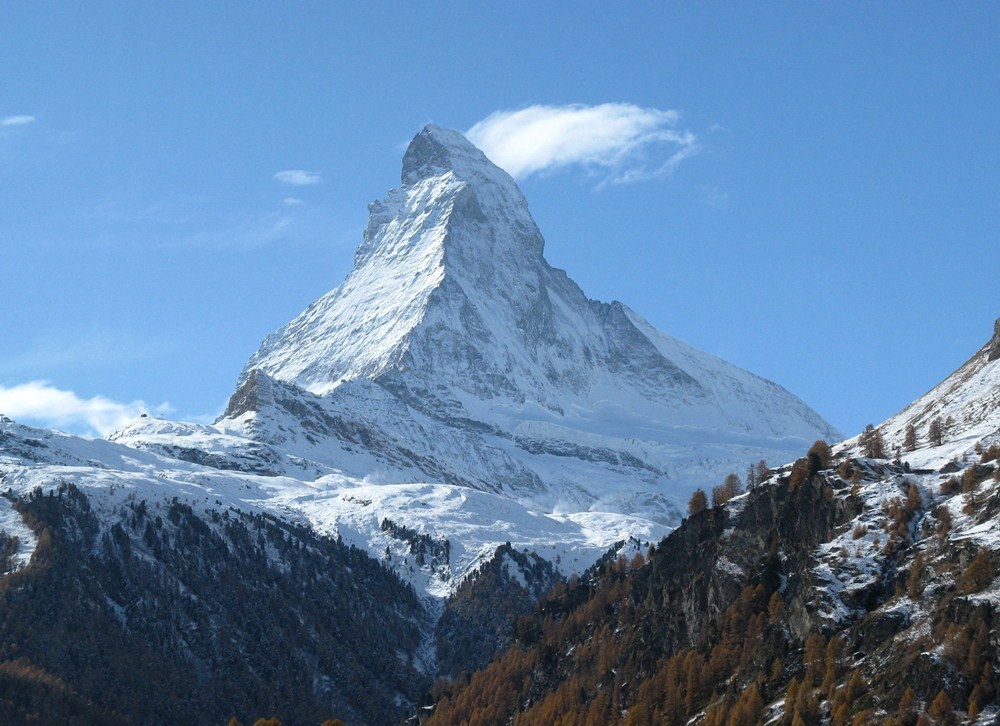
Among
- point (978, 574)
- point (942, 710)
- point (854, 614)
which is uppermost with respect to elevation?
point (978, 574)

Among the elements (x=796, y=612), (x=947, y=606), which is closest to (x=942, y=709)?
(x=947, y=606)

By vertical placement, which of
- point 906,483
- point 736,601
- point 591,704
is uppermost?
point 906,483

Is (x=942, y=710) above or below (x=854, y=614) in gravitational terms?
below

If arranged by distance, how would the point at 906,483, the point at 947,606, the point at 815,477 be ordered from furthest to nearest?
1. the point at 815,477
2. the point at 906,483
3. the point at 947,606

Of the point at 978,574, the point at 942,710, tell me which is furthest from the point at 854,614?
the point at 942,710

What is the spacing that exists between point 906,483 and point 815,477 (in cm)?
1444

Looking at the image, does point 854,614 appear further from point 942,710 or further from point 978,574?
point 942,710

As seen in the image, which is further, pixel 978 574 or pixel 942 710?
pixel 978 574

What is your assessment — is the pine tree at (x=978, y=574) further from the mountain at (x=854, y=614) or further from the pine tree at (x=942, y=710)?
the pine tree at (x=942, y=710)

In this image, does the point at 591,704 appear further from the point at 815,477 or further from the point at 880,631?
the point at 880,631

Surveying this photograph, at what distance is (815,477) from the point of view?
197 metres

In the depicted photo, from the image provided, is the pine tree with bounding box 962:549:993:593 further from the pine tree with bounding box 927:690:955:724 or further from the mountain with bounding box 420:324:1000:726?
the pine tree with bounding box 927:690:955:724

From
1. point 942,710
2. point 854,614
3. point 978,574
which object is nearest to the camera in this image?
point 942,710

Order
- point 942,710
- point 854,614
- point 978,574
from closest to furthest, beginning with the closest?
point 942,710
point 978,574
point 854,614
